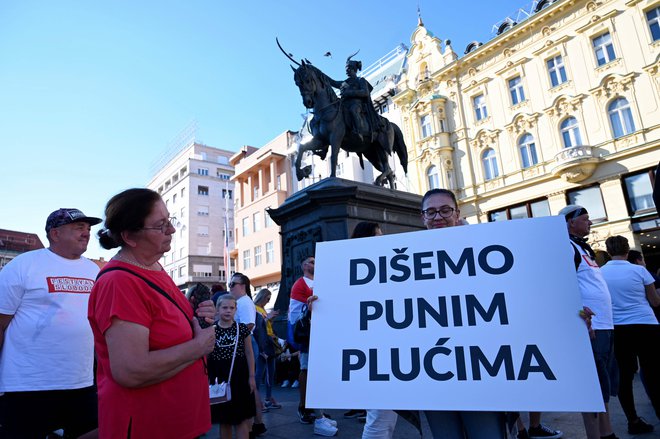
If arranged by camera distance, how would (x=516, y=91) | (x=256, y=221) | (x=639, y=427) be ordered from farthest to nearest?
1. (x=256, y=221)
2. (x=516, y=91)
3. (x=639, y=427)

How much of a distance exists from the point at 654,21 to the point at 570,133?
20.5ft

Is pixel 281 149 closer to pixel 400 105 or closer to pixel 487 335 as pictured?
pixel 400 105

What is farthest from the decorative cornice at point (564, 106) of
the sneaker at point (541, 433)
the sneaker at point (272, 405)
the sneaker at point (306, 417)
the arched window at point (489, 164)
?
the sneaker at point (306, 417)

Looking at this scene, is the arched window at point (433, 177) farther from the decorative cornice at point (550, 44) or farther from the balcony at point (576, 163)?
the decorative cornice at point (550, 44)

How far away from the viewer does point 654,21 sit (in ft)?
66.6

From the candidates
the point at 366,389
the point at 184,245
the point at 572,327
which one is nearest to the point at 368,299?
the point at 366,389

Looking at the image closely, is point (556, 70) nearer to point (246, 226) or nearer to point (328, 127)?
point (328, 127)

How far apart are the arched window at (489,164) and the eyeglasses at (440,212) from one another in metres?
25.8

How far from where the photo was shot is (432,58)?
30906 millimetres

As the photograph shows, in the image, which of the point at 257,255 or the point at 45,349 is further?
the point at 257,255

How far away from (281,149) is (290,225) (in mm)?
33408

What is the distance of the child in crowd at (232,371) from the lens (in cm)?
312

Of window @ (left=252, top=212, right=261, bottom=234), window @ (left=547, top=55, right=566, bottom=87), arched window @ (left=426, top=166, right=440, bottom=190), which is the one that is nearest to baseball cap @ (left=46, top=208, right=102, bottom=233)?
window @ (left=547, top=55, right=566, bottom=87)

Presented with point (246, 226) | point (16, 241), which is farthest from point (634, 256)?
point (16, 241)
